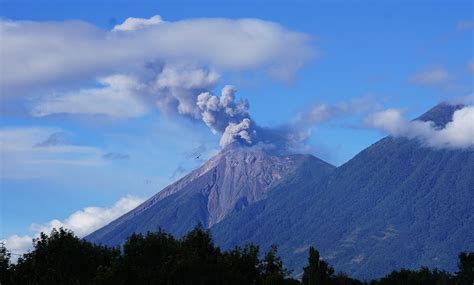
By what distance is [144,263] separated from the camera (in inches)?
3674

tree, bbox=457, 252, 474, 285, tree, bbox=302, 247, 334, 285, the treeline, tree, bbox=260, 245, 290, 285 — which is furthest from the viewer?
tree, bbox=457, 252, 474, 285

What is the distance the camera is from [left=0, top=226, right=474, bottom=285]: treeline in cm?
9038

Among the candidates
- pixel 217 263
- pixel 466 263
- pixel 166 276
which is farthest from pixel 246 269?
pixel 466 263

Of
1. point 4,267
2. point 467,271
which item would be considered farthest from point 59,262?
point 467,271

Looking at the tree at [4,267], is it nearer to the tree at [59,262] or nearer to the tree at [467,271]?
the tree at [59,262]

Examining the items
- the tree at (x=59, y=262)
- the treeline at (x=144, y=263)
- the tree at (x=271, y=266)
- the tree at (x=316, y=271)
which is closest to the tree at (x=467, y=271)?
the tree at (x=316, y=271)

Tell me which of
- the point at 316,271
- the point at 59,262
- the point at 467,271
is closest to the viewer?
the point at 59,262

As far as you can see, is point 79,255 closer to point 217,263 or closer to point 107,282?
point 107,282

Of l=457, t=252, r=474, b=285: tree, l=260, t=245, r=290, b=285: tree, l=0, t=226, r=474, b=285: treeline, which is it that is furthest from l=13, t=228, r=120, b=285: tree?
l=457, t=252, r=474, b=285: tree

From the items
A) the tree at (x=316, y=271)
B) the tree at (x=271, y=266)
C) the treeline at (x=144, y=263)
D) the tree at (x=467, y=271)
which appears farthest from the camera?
the tree at (x=467, y=271)

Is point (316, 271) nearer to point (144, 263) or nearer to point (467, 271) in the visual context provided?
point (144, 263)

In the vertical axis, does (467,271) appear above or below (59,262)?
above

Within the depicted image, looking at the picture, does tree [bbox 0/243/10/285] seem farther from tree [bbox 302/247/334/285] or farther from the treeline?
tree [bbox 302/247/334/285]

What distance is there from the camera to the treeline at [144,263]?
90375 millimetres
